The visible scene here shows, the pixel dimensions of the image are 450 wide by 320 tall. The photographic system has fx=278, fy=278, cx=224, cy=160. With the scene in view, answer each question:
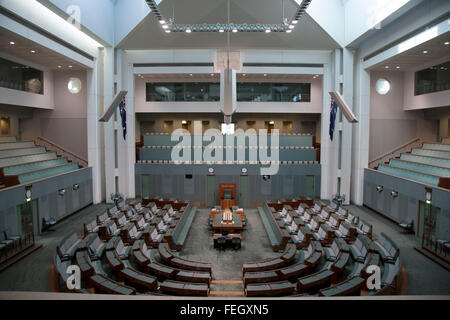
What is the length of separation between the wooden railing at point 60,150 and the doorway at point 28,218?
5447 millimetres

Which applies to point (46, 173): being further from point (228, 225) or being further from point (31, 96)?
point (228, 225)

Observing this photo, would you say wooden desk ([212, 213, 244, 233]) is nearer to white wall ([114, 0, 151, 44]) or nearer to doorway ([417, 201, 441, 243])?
doorway ([417, 201, 441, 243])

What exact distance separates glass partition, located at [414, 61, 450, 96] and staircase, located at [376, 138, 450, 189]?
3.06 meters

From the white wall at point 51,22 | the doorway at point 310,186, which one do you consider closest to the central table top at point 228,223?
the doorway at point 310,186

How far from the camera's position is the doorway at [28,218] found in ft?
35.3

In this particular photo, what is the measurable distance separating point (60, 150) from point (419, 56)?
66.8 ft

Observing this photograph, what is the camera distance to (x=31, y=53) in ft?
43.9

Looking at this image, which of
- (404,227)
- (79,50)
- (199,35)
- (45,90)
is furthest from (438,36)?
(45,90)

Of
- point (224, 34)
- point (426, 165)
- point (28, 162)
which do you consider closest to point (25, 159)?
point (28, 162)

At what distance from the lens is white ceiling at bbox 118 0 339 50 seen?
1440cm

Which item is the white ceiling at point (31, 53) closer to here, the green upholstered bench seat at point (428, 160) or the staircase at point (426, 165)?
the staircase at point (426, 165)

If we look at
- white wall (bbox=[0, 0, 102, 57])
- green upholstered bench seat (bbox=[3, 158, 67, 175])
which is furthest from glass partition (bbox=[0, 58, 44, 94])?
green upholstered bench seat (bbox=[3, 158, 67, 175])

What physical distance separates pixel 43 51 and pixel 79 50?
1.94 metres

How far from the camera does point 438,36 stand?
34.9ft
